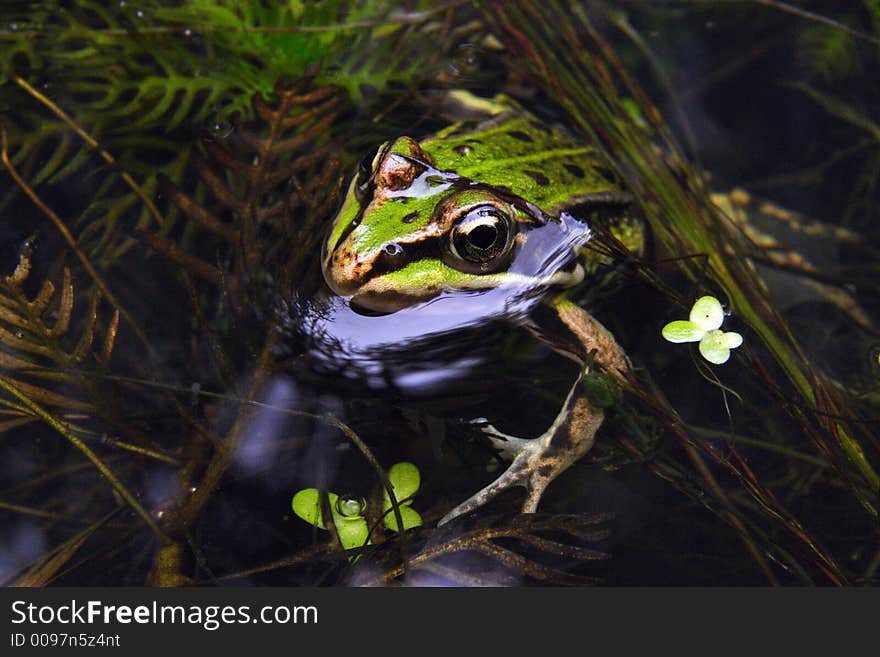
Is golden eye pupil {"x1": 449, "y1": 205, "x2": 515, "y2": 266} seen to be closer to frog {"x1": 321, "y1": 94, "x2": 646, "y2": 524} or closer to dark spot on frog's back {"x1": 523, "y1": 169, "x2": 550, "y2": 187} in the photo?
frog {"x1": 321, "y1": 94, "x2": 646, "y2": 524}

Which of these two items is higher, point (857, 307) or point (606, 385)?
point (606, 385)

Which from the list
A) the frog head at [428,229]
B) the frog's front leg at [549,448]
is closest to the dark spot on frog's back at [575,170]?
the frog head at [428,229]

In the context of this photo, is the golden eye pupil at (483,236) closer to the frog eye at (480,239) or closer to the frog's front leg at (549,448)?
the frog eye at (480,239)

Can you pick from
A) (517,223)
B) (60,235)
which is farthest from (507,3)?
(60,235)

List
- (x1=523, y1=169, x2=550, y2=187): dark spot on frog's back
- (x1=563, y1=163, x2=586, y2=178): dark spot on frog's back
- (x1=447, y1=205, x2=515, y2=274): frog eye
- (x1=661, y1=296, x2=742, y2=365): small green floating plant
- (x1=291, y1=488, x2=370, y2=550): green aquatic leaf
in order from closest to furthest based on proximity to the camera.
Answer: (x1=291, y1=488, x2=370, y2=550): green aquatic leaf
(x1=447, y1=205, x2=515, y2=274): frog eye
(x1=661, y1=296, x2=742, y2=365): small green floating plant
(x1=523, y1=169, x2=550, y2=187): dark spot on frog's back
(x1=563, y1=163, x2=586, y2=178): dark spot on frog's back

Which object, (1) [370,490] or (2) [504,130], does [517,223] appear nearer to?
(2) [504,130]

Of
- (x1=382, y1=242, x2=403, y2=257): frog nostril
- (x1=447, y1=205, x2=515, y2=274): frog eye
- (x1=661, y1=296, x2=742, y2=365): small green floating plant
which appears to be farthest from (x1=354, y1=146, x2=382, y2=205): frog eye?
(x1=661, y1=296, x2=742, y2=365): small green floating plant

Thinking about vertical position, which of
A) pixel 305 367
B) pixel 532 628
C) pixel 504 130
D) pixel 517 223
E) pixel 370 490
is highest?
pixel 504 130
